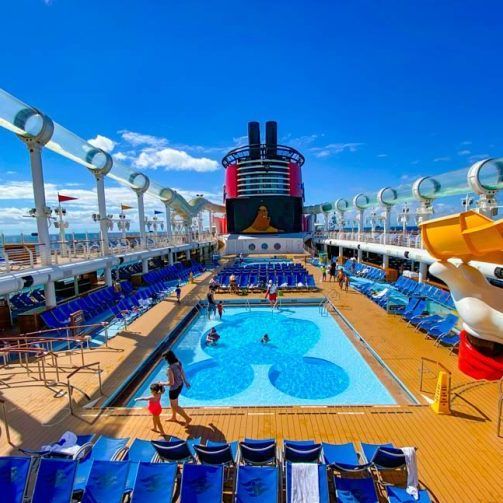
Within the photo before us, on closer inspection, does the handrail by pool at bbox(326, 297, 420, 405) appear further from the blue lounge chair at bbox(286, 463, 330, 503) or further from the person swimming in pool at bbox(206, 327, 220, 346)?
the person swimming in pool at bbox(206, 327, 220, 346)

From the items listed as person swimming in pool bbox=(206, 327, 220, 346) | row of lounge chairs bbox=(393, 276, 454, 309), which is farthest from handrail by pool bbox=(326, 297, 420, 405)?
person swimming in pool bbox=(206, 327, 220, 346)

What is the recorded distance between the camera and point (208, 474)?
333 cm

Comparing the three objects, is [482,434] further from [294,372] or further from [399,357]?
[294,372]

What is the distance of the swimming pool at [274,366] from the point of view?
6.34 meters

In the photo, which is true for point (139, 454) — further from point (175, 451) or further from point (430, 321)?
point (430, 321)

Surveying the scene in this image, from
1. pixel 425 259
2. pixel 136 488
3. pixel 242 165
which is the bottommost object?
pixel 136 488

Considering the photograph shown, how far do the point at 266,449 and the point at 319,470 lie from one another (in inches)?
25.6

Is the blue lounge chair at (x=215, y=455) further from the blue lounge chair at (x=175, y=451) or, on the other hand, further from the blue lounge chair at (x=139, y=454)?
the blue lounge chair at (x=139, y=454)

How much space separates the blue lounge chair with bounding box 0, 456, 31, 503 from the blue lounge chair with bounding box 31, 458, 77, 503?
189 millimetres

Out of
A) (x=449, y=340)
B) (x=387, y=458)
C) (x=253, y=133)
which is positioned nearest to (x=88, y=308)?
(x=387, y=458)

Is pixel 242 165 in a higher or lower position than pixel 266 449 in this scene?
higher

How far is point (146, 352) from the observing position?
24.8ft

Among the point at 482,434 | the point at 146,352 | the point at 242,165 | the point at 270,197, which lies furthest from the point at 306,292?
the point at 242,165

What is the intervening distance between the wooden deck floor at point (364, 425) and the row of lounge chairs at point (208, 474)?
2.56ft
